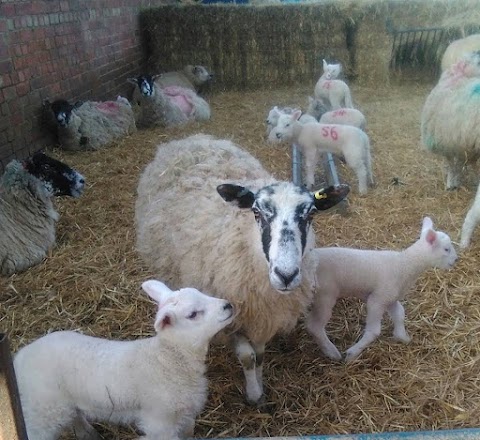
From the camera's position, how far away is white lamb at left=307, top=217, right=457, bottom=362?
2752 mm

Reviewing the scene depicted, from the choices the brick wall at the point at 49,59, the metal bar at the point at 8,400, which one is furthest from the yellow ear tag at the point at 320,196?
the brick wall at the point at 49,59

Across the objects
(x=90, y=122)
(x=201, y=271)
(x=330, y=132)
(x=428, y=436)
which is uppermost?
(x=428, y=436)

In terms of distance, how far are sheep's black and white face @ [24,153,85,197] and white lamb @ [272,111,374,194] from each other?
2.26 m

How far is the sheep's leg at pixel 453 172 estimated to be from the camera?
15.8 ft

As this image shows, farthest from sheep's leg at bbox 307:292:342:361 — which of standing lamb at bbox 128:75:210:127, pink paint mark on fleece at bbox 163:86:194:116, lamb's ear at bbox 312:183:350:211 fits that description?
pink paint mark on fleece at bbox 163:86:194:116

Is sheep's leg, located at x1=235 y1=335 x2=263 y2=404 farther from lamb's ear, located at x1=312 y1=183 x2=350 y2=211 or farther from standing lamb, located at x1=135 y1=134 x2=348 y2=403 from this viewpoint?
lamb's ear, located at x1=312 y1=183 x2=350 y2=211

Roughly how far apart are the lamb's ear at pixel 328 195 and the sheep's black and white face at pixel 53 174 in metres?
2.74

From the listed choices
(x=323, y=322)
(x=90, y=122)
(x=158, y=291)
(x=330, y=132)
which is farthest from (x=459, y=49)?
(x=158, y=291)

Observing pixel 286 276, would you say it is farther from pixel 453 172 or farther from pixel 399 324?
pixel 453 172

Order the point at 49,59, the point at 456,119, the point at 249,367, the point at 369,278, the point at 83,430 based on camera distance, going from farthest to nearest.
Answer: the point at 49,59
the point at 456,119
the point at 369,278
the point at 249,367
the point at 83,430

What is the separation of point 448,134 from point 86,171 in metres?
4.08

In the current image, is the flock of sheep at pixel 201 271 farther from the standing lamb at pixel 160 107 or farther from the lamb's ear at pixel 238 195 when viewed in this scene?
the standing lamb at pixel 160 107

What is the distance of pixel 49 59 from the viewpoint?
636 centimetres

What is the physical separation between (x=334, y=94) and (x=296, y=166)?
2.68 metres
